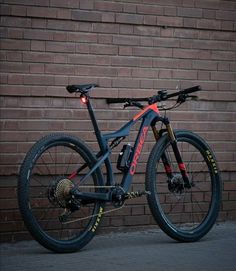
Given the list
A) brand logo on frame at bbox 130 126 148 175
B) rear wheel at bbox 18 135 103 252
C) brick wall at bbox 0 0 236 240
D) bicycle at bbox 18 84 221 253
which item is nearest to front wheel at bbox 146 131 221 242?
bicycle at bbox 18 84 221 253

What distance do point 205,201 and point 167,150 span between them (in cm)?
100

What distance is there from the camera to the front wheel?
6.20 metres

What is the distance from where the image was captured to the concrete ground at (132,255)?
5191 millimetres

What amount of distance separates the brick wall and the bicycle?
250 mm

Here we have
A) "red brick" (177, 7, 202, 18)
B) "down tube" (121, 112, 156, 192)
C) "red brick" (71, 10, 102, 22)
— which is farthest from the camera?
Answer: "red brick" (177, 7, 202, 18)

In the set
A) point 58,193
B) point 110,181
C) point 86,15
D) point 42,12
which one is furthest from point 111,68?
point 58,193

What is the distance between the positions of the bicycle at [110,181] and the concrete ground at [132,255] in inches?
6.3

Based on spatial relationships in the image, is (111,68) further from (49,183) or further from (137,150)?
(49,183)

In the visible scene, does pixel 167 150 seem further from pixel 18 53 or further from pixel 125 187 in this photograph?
pixel 18 53

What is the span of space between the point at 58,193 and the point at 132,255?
0.79 meters

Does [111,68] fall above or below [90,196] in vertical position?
above

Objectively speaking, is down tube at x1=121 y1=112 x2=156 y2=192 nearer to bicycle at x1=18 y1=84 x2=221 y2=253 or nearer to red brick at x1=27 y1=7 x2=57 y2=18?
bicycle at x1=18 y1=84 x2=221 y2=253

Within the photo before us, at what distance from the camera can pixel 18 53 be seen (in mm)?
6449

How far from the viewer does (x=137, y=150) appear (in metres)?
6.32
